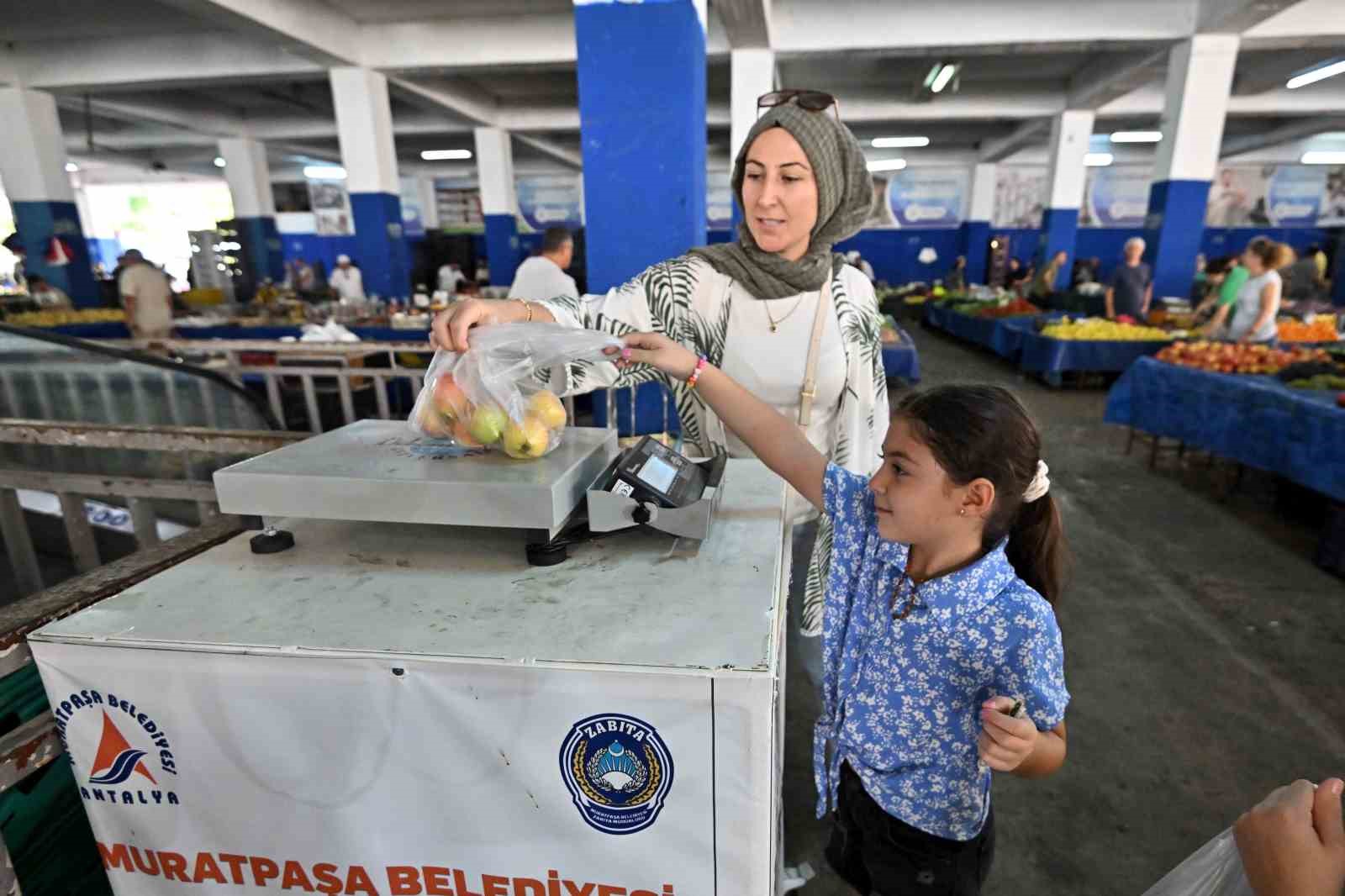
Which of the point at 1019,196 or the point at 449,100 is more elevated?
the point at 449,100

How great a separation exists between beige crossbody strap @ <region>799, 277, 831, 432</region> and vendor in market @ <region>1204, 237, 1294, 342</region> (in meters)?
5.65

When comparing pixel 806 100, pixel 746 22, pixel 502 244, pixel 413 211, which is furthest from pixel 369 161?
pixel 413 211

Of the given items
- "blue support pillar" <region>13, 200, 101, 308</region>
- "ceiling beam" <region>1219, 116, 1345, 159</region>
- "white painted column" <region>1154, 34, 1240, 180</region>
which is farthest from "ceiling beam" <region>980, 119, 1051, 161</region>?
"blue support pillar" <region>13, 200, 101, 308</region>

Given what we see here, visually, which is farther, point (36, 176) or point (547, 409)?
point (36, 176)

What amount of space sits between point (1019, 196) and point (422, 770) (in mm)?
20613

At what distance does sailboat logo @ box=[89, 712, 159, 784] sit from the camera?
95 centimetres

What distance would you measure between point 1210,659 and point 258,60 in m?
10.6

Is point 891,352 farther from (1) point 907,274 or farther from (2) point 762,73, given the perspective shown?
(1) point 907,274

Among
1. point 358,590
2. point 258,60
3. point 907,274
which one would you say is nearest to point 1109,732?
point 358,590

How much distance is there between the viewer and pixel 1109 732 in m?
2.47

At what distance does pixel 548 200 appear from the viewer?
18953 millimetres

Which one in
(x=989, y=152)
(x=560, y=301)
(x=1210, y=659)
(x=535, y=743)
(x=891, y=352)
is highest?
(x=989, y=152)

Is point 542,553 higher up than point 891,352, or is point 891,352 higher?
point 542,553

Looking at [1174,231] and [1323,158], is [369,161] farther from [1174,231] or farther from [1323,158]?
[1323,158]
